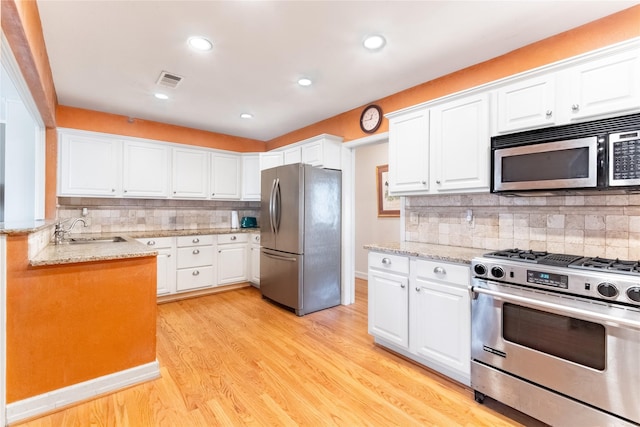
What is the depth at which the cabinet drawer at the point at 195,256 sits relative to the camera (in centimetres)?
398

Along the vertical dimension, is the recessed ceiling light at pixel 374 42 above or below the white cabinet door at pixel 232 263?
above

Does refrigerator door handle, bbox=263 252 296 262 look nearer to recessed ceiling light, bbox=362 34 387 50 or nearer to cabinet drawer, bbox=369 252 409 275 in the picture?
cabinet drawer, bbox=369 252 409 275

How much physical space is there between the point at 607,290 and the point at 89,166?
4.75 m

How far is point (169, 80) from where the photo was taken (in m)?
2.91

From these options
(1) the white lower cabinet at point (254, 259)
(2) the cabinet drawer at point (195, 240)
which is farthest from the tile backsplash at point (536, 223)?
(2) the cabinet drawer at point (195, 240)

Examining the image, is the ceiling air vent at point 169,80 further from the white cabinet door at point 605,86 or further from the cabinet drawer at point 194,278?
the white cabinet door at point 605,86

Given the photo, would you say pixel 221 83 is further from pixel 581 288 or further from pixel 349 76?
pixel 581 288

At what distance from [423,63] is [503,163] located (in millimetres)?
1114

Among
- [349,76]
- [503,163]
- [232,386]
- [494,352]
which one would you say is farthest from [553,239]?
[232,386]

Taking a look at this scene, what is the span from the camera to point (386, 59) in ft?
8.18

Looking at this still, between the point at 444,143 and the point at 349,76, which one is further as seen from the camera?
the point at 349,76

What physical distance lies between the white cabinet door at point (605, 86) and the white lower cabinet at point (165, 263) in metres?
4.12

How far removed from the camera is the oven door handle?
55.4 inches

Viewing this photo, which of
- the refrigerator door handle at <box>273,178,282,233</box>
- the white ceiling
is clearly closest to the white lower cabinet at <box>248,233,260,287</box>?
the refrigerator door handle at <box>273,178,282,233</box>
